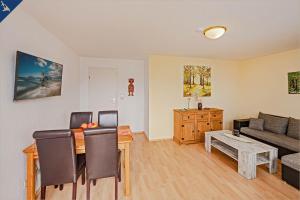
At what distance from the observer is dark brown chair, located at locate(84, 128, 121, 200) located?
1.72m

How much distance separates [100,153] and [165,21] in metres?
1.87

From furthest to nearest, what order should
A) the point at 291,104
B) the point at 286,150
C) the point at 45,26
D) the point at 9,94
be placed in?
the point at 291,104
the point at 286,150
the point at 45,26
the point at 9,94

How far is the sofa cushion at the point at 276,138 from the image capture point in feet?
8.94

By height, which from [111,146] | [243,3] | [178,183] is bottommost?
[178,183]

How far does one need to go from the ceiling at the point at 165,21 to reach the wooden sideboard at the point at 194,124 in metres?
1.72

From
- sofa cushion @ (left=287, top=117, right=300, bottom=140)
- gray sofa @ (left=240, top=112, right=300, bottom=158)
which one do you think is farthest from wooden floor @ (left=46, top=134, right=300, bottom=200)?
sofa cushion @ (left=287, top=117, right=300, bottom=140)

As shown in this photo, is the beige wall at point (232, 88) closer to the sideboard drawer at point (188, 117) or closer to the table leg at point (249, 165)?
the sideboard drawer at point (188, 117)

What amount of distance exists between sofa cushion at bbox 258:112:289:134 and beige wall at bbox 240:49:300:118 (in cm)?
38

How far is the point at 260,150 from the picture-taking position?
2438 millimetres

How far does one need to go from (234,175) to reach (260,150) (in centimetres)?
58

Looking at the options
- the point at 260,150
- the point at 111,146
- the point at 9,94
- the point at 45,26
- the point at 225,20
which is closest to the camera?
the point at 9,94

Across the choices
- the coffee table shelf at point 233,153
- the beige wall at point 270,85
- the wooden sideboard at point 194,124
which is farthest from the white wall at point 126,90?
the beige wall at point 270,85

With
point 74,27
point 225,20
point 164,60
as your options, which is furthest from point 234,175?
point 74,27

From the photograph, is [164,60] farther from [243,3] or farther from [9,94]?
[9,94]
